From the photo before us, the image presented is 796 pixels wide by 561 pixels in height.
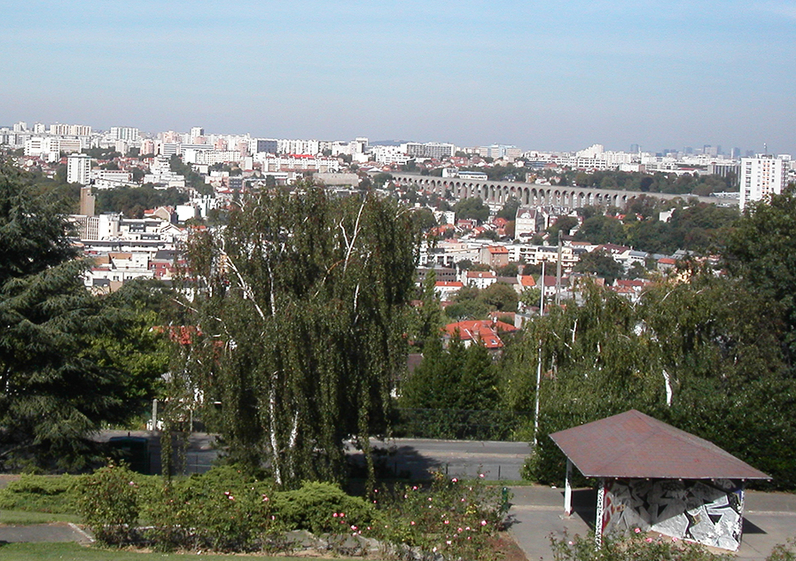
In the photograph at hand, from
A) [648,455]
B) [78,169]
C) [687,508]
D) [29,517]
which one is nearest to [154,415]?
[29,517]

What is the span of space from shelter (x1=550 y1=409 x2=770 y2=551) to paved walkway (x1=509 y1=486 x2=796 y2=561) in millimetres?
389

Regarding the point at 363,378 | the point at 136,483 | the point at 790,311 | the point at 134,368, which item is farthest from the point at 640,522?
the point at 134,368

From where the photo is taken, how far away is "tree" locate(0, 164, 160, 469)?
10.4 metres

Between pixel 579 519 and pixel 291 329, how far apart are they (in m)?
3.84

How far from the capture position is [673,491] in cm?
904

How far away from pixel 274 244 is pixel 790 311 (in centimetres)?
936

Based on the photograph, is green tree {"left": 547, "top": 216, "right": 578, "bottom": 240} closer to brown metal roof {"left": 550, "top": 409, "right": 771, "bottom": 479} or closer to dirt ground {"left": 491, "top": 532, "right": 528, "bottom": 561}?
brown metal roof {"left": 550, "top": 409, "right": 771, "bottom": 479}

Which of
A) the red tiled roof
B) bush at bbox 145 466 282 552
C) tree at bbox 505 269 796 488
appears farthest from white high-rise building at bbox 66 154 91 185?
bush at bbox 145 466 282 552

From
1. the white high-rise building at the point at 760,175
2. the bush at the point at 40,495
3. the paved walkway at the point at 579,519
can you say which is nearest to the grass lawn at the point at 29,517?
the bush at the point at 40,495

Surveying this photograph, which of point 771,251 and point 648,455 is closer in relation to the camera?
point 648,455

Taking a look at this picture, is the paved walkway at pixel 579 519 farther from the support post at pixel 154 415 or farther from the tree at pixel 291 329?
the support post at pixel 154 415

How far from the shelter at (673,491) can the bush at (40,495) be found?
478cm

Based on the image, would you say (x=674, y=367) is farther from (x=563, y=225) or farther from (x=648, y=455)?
(x=563, y=225)

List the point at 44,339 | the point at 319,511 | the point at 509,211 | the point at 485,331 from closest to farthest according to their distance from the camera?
the point at 319,511, the point at 44,339, the point at 485,331, the point at 509,211
